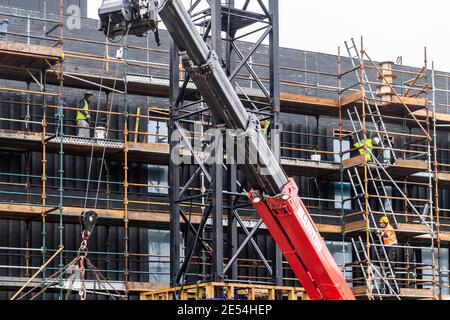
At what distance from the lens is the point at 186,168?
3412 centimetres

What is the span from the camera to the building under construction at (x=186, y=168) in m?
29.4

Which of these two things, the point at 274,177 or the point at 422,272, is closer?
the point at 274,177

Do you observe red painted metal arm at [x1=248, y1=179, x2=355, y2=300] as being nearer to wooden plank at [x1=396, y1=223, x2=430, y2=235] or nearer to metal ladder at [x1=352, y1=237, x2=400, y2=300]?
metal ladder at [x1=352, y1=237, x2=400, y2=300]

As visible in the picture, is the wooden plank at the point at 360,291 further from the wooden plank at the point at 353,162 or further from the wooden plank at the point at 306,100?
the wooden plank at the point at 306,100

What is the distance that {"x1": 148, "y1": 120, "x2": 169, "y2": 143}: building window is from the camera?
34062mm

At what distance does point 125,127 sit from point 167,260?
4356 mm

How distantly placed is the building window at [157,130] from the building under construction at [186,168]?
0.14ft

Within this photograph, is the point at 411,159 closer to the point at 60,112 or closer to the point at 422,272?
the point at 422,272

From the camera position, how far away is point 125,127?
3117 cm

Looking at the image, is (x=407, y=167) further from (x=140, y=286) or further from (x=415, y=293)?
(x=140, y=286)

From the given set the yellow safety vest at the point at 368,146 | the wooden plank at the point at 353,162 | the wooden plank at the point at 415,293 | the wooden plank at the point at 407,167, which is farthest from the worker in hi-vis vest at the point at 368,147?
the wooden plank at the point at 415,293

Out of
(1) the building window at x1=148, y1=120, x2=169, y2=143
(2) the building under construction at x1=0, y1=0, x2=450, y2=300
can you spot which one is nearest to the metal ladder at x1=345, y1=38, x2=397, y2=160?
(2) the building under construction at x1=0, y1=0, x2=450, y2=300

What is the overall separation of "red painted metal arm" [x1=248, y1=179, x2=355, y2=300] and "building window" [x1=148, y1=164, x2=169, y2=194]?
829cm
